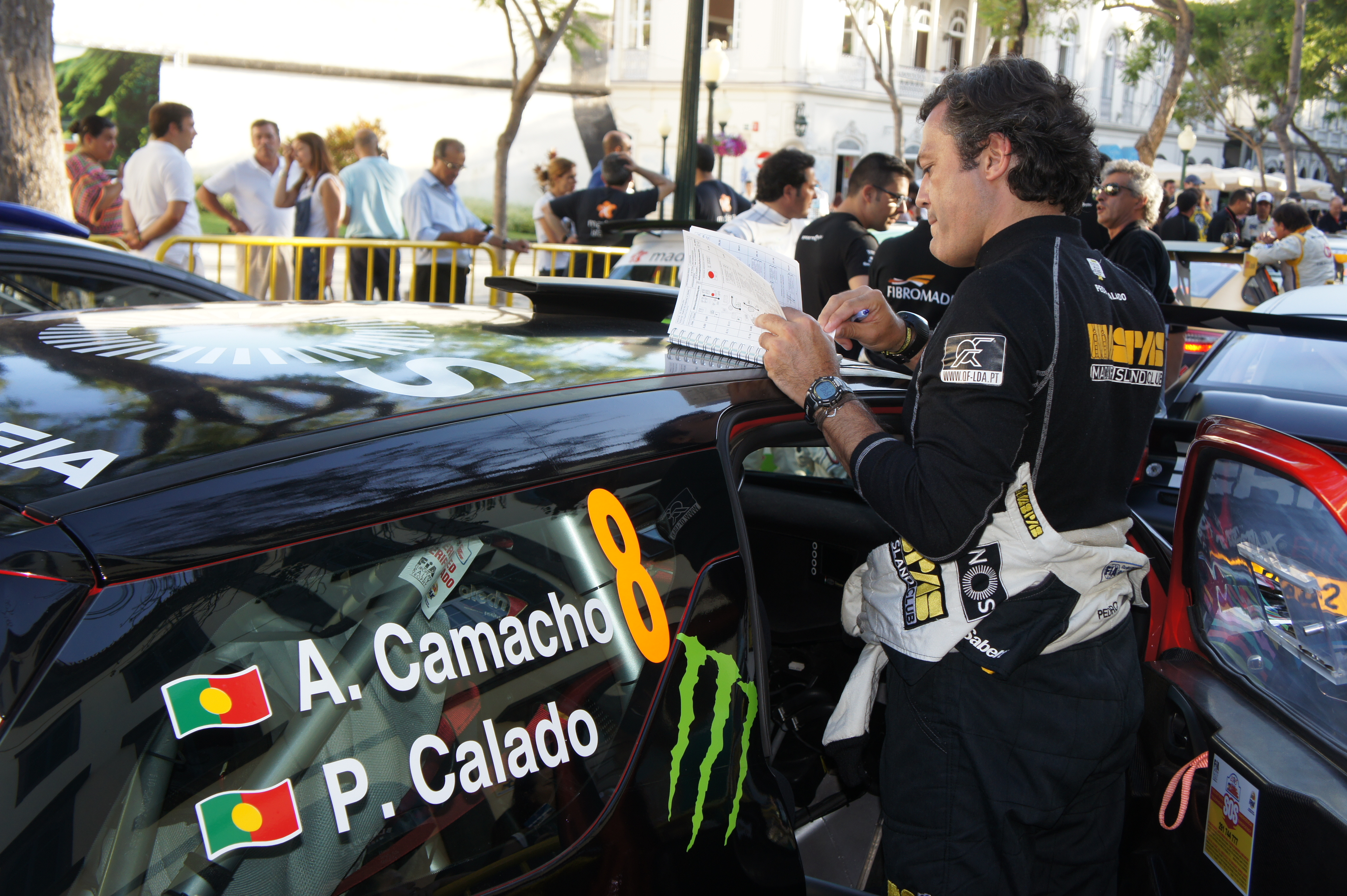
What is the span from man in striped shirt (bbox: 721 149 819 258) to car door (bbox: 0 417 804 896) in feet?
14.4

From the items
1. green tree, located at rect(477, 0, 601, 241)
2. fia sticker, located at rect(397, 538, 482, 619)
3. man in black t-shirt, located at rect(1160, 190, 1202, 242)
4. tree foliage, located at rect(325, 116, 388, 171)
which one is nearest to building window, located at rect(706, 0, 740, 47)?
green tree, located at rect(477, 0, 601, 241)

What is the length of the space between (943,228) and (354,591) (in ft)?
3.58

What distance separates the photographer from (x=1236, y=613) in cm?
184

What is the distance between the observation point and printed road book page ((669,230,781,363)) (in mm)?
1747

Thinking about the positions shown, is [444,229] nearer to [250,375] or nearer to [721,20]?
[250,375]

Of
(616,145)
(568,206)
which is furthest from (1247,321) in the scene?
(616,145)

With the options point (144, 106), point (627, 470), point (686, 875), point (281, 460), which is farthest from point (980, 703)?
point (144, 106)

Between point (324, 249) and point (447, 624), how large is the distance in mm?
6060

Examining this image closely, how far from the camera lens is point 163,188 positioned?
6.35 m

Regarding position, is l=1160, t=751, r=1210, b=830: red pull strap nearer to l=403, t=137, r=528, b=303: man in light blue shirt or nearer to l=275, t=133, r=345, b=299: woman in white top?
l=403, t=137, r=528, b=303: man in light blue shirt

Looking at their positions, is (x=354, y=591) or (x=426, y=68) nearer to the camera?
(x=354, y=591)

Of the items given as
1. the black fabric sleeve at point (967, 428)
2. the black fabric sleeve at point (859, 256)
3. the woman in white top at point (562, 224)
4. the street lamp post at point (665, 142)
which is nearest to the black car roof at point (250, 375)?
the black fabric sleeve at point (967, 428)

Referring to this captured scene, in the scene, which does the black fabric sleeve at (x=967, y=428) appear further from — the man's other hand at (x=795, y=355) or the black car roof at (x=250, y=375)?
the black car roof at (x=250, y=375)

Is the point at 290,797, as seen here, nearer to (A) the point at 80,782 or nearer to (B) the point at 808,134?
(A) the point at 80,782
